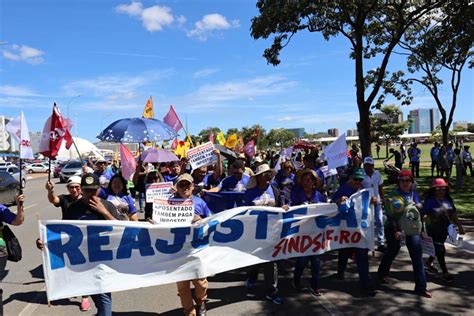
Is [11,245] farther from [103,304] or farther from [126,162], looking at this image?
[126,162]

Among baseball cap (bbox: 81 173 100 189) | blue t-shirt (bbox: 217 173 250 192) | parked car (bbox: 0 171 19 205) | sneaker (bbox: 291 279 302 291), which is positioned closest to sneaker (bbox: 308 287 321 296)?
sneaker (bbox: 291 279 302 291)

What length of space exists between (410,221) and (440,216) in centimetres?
69

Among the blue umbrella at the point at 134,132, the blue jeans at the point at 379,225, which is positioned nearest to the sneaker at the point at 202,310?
the blue umbrella at the point at 134,132

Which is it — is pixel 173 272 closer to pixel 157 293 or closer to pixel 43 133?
pixel 157 293

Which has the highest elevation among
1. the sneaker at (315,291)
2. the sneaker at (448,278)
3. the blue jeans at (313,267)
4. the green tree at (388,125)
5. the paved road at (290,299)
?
the green tree at (388,125)

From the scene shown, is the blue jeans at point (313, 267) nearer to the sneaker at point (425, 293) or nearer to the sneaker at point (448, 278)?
the sneaker at point (425, 293)

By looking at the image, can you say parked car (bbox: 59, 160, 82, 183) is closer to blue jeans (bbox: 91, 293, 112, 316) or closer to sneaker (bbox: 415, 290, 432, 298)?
blue jeans (bbox: 91, 293, 112, 316)

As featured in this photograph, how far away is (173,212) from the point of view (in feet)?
15.8

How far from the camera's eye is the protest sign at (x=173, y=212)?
15.8 ft

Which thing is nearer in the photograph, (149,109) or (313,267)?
(313,267)

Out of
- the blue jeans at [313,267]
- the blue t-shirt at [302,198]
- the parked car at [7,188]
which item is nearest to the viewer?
the blue jeans at [313,267]

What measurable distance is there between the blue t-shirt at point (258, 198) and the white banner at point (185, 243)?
13.7 inches

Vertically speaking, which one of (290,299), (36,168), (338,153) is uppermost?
(338,153)

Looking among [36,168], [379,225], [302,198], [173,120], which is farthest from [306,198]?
[36,168]
